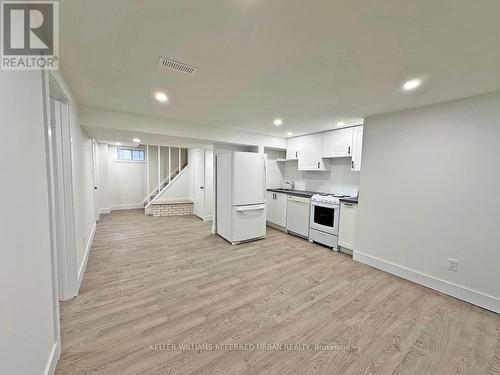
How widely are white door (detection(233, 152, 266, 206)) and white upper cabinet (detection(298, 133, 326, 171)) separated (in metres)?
1.08

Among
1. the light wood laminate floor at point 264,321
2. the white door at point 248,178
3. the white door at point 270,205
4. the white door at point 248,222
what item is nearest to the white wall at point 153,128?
the white door at point 248,178

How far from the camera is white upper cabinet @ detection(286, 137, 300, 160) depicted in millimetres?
4906

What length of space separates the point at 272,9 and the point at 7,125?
4.69 ft

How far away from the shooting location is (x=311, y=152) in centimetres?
452

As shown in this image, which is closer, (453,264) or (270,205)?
(453,264)

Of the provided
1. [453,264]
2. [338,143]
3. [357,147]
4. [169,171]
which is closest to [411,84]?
[357,147]

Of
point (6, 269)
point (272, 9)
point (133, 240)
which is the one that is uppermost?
point (272, 9)

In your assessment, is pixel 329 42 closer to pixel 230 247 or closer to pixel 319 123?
pixel 319 123

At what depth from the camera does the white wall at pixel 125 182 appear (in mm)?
7066

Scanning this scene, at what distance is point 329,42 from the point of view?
55.7 inches

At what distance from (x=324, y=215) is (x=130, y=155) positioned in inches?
276

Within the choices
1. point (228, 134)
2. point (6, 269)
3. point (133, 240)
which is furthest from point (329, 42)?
point (133, 240)

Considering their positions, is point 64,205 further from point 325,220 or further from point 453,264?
point 453,264

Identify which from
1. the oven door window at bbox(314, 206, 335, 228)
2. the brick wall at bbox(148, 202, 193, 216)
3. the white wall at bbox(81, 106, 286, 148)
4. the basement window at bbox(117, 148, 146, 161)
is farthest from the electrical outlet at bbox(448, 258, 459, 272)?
the basement window at bbox(117, 148, 146, 161)
